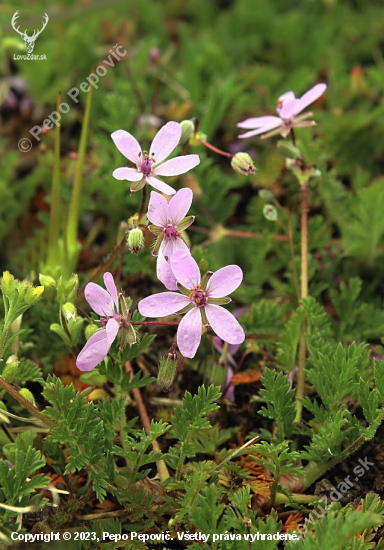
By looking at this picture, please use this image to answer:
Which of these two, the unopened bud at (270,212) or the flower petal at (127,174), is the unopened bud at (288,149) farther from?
the flower petal at (127,174)

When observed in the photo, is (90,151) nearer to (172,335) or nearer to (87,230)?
(87,230)

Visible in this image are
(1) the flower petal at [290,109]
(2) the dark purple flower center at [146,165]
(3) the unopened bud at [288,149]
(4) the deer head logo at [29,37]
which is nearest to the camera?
(2) the dark purple flower center at [146,165]

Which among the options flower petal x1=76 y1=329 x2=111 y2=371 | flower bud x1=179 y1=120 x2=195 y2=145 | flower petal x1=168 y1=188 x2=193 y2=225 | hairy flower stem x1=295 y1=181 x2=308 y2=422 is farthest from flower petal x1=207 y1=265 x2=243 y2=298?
flower bud x1=179 y1=120 x2=195 y2=145

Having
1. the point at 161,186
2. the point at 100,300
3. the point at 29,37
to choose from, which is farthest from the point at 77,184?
the point at 29,37

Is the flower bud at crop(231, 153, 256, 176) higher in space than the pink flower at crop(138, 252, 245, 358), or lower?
higher

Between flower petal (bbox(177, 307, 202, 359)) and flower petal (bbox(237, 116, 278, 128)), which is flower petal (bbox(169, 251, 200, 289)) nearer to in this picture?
flower petal (bbox(177, 307, 202, 359))

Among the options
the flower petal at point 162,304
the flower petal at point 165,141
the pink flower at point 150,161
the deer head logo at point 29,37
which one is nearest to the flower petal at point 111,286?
the flower petal at point 162,304

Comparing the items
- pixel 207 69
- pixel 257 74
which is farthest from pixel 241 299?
pixel 207 69
